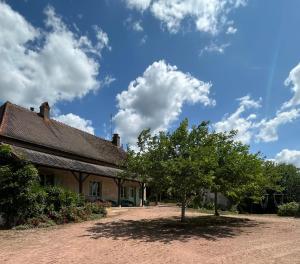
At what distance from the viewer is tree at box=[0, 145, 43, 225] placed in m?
16.5

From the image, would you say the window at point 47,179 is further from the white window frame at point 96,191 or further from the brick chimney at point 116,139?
the brick chimney at point 116,139

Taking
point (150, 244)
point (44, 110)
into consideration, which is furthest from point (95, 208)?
point (44, 110)

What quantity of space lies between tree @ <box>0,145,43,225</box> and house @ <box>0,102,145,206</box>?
3337mm

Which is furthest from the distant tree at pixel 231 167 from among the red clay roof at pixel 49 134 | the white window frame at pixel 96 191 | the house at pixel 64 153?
the white window frame at pixel 96 191

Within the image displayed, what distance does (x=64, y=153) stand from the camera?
28047mm

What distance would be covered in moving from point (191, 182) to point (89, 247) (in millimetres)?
5542

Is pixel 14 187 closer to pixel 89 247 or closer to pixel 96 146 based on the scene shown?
pixel 89 247

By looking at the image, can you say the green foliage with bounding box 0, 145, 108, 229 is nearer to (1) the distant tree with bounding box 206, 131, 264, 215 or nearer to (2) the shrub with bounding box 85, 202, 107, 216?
(2) the shrub with bounding box 85, 202, 107, 216

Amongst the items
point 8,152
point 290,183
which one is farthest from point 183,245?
point 290,183

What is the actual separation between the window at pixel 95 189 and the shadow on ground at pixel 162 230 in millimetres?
12463

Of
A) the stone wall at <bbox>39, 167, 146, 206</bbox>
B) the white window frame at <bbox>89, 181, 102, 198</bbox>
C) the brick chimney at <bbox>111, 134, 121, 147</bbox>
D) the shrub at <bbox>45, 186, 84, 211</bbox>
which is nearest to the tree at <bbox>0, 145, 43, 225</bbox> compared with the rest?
the shrub at <bbox>45, 186, 84, 211</bbox>

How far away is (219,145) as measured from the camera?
18.5m

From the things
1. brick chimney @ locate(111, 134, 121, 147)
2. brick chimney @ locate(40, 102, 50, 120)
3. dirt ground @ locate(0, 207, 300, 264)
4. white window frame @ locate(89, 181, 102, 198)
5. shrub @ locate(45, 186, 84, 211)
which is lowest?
dirt ground @ locate(0, 207, 300, 264)

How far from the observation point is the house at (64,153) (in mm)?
24266
